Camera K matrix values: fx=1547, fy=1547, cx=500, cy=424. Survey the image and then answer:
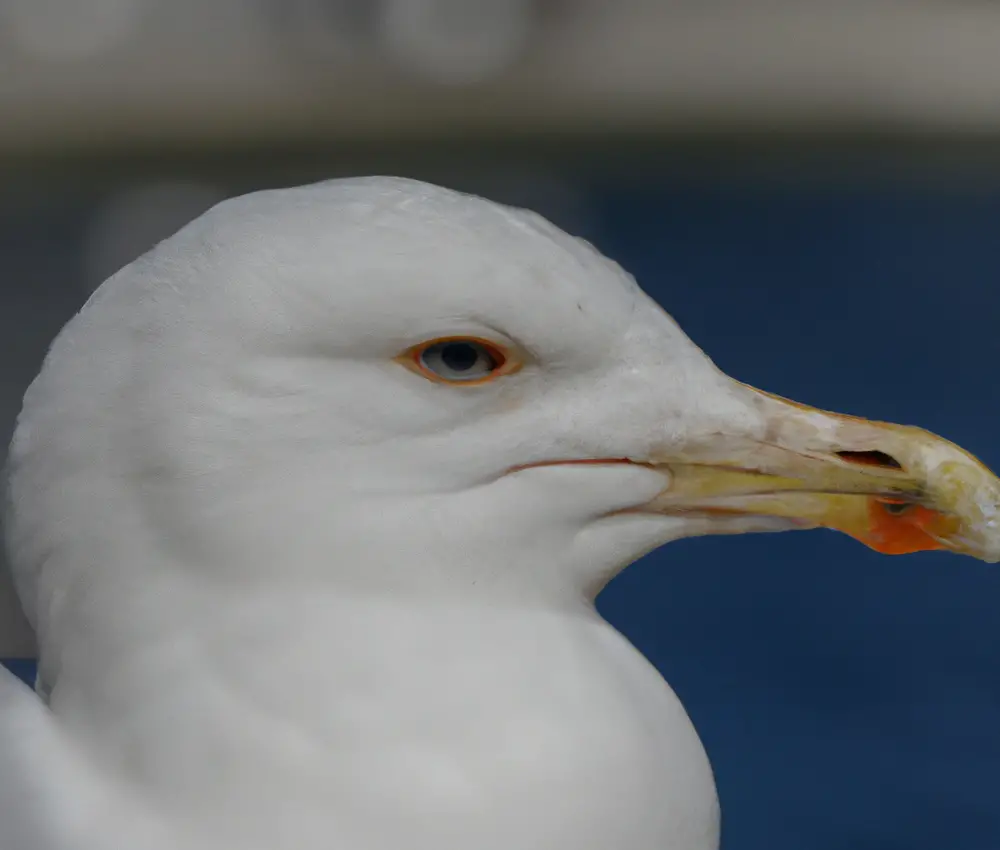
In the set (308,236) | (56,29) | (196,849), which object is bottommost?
(196,849)

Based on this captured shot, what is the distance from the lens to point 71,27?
19.5 ft

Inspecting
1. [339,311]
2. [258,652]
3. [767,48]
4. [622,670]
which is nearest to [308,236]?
[339,311]

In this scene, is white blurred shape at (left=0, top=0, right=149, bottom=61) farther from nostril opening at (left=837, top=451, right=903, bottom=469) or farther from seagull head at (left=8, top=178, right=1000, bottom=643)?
nostril opening at (left=837, top=451, right=903, bottom=469)

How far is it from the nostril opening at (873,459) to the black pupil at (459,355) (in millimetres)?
308

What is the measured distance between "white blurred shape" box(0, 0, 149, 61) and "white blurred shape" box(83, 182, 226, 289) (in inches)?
35.6

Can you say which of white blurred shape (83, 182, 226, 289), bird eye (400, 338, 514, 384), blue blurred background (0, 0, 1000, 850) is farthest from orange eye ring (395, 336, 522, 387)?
white blurred shape (83, 182, 226, 289)

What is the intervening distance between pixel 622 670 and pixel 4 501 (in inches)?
19.5

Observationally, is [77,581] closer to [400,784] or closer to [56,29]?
[400,784]

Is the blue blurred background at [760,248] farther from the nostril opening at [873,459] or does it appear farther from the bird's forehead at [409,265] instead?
the nostril opening at [873,459]

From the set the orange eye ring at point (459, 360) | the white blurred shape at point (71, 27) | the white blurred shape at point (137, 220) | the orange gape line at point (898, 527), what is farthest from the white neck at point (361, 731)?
the white blurred shape at point (71, 27)

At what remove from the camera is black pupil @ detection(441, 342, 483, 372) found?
1.12m

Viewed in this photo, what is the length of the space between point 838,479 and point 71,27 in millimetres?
5353

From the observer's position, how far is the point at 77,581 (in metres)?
1.12

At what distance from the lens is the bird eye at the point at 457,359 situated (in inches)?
43.8
